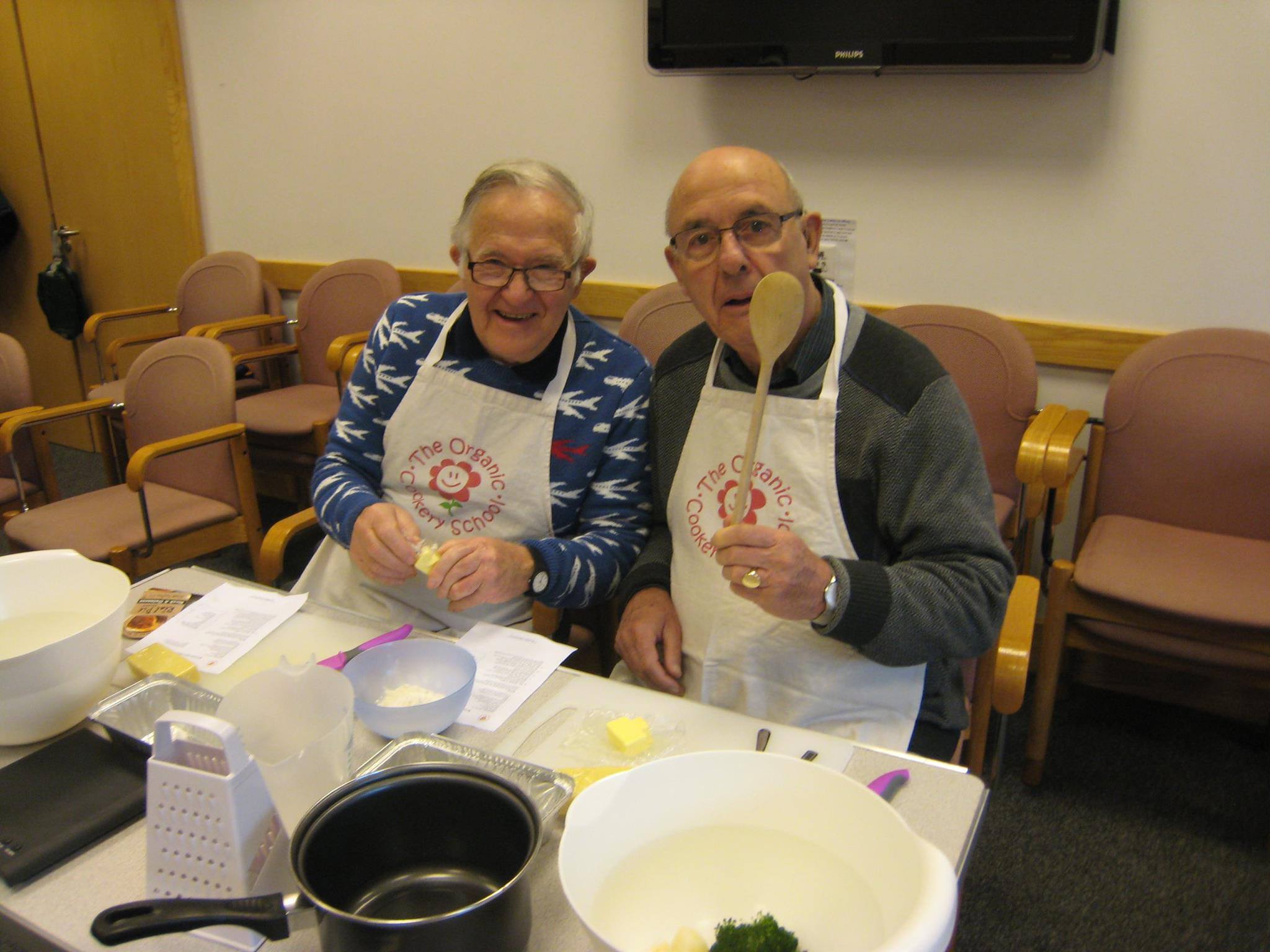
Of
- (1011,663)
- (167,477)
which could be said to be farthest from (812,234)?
(167,477)

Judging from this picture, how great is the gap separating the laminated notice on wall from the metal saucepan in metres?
2.24

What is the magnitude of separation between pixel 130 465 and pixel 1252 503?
2.83 m

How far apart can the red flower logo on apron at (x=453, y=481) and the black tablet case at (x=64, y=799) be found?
0.72 metres

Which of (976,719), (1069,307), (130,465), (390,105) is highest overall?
(390,105)

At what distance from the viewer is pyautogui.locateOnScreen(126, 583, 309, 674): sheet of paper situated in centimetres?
126

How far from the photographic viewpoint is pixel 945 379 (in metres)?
1.29

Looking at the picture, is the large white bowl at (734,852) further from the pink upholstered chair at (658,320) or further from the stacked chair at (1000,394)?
the pink upholstered chair at (658,320)

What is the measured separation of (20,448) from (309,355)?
1086 mm

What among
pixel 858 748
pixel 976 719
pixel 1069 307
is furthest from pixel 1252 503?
pixel 858 748

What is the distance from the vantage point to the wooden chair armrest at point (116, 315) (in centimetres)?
383

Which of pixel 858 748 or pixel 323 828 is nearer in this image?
pixel 323 828

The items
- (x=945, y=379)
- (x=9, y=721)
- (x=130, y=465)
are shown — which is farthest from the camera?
(x=130, y=465)

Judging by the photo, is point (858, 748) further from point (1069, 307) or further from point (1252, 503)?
point (1069, 307)

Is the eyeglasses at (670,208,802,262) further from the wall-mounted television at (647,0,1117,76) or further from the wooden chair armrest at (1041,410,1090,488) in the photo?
the wall-mounted television at (647,0,1117,76)
